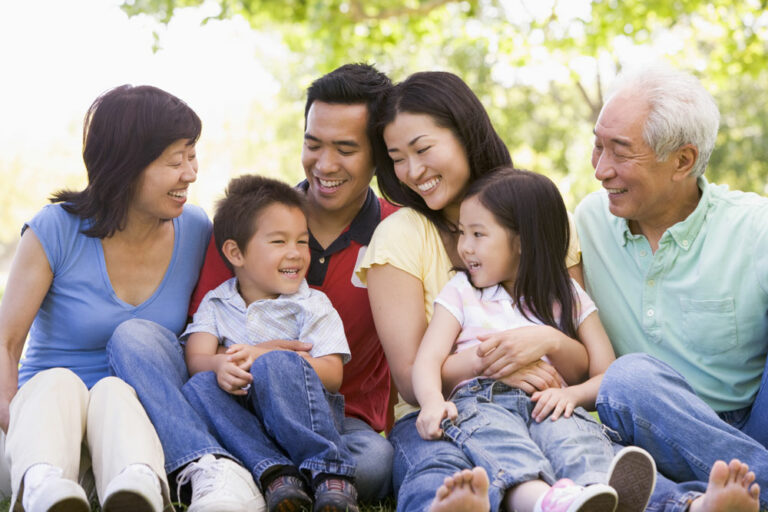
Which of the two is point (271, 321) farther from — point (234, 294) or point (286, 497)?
point (286, 497)

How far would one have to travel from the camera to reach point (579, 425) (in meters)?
2.96

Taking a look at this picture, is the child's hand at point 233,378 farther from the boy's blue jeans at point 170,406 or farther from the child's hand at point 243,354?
the boy's blue jeans at point 170,406

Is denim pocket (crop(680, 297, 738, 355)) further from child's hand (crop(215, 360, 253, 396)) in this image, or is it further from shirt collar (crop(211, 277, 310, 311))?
child's hand (crop(215, 360, 253, 396))

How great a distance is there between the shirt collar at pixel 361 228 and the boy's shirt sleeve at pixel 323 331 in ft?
1.30

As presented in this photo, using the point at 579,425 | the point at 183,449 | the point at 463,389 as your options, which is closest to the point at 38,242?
the point at 183,449

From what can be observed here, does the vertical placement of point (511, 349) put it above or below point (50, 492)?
above

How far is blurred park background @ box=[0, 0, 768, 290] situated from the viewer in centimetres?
1015

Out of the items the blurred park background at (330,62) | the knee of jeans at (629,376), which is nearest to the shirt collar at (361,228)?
the knee of jeans at (629,376)

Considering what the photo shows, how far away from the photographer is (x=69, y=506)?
251 cm

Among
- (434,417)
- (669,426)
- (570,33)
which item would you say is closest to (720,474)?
(669,426)

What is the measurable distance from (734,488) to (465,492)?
0.75 meters

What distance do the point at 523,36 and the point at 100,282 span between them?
9.47 metres

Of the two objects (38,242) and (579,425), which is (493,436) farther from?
(38,242)

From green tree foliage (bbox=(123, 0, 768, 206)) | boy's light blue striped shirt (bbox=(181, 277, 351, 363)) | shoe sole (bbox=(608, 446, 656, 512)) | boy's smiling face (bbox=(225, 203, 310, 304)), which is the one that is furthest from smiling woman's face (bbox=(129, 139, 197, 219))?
green tree foliage (bbox=(123, 0, 768, 206))
